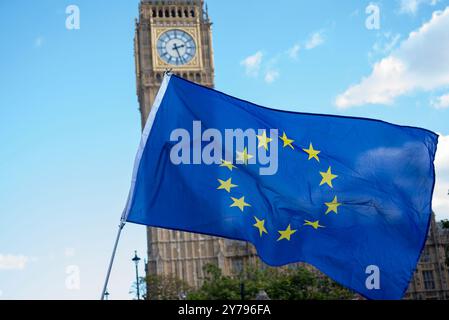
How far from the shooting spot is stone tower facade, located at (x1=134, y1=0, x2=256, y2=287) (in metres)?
81.2

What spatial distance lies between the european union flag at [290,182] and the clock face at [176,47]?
2880 inches

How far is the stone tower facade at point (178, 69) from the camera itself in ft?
267

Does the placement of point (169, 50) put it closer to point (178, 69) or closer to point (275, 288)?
point (178, 69)

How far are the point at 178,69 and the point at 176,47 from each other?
362cm

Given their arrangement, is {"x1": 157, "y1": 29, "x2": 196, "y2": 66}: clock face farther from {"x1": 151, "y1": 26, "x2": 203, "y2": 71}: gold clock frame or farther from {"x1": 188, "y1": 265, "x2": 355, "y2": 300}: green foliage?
{"x1": 188, "y1": 265, "x2": 355, "y2": 300}: green foliage

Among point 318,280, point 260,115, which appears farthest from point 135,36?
point 260,115

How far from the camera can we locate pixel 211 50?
291 feet

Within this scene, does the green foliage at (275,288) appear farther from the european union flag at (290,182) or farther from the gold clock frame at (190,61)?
the european union flag at (290,182)

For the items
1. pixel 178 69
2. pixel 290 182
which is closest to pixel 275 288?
pixel 178 69

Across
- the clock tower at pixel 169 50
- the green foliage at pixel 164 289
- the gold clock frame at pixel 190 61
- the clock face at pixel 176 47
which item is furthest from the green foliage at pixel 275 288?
the clock face at pixel 176 47

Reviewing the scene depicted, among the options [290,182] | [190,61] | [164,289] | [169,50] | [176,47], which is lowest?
[164,289]

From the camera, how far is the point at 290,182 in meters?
13.8
